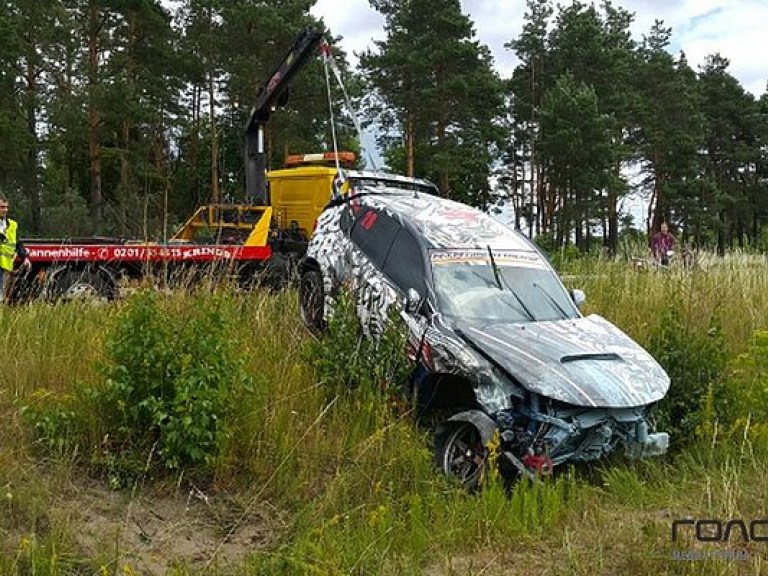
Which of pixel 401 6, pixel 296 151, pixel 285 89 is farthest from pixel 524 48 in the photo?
pixel 285 89

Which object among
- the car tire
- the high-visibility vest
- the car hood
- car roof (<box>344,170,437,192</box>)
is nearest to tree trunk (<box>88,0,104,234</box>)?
car roof (<box>344,170,437,192</box>)

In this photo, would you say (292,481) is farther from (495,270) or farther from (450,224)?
(450,224)

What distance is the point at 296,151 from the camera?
3256 centimetres

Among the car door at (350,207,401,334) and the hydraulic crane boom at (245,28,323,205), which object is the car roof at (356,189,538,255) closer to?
the car door at (350,207,401,334)

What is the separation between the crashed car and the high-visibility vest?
3.62m

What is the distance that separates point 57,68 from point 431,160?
16017mm

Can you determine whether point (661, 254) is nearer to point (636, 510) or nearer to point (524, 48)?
point (636, 510)

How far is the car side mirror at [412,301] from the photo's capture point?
6.62m

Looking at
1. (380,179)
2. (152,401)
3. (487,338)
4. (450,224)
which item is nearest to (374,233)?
(450,224)

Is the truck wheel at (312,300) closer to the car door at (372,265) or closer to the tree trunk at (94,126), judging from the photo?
the car door at (372,265)

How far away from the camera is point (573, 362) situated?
5.73 m

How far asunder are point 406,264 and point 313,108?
25308 mm

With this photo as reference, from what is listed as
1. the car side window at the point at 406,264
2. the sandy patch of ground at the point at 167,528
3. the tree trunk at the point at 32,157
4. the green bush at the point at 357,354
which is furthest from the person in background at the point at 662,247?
the tree trunk at the point at 32,157

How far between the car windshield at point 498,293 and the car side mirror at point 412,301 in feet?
0.58
